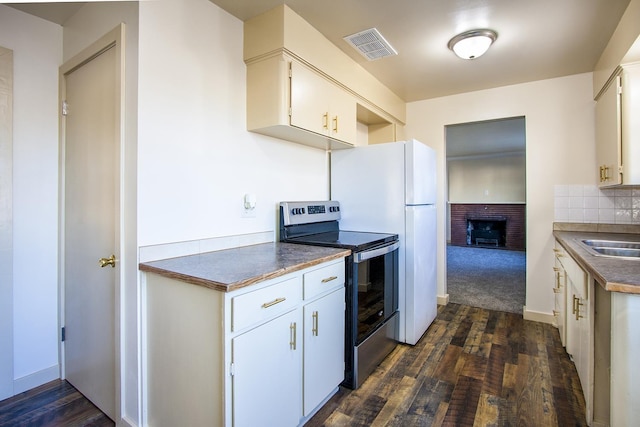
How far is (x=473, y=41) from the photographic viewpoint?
2240 millimetres

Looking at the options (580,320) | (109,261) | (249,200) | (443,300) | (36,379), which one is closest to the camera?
(109,261)

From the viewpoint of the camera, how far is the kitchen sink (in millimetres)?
2106

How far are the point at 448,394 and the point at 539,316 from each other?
1.80m

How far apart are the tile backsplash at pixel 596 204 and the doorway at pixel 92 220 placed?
361 centimetres

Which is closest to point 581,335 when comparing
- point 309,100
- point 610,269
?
point 610,269

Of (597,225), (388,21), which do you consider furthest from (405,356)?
(388,21)

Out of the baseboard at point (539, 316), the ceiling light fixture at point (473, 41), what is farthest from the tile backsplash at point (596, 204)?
the ceiling light fixture at point (473, 41)

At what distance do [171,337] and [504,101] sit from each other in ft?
11.8

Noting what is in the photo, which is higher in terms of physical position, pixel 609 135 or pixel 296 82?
pixel 296 82

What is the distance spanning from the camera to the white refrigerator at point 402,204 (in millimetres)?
2561

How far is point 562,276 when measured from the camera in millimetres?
2467

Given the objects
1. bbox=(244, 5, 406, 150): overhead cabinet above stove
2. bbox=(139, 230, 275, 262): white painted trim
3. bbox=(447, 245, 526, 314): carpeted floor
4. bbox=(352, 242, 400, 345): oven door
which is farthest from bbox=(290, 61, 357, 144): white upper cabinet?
bbox=(447, 245, 526, 314): carpeted floor

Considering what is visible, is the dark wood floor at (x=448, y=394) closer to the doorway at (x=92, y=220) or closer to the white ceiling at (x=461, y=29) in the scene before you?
the doorway at (x=92, y=220)

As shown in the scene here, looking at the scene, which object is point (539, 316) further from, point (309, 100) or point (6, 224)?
point (6, 224)
